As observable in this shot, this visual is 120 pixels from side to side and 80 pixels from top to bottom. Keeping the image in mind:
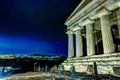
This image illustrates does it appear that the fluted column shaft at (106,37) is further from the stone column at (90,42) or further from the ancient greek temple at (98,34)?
the stone column at (90,42)

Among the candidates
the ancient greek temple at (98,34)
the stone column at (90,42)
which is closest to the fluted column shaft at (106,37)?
the ancient greek temple at (98,34)

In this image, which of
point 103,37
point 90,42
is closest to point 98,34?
point 90,42

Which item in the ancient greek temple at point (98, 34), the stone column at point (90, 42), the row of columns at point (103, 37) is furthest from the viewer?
the stone column at point (90, 42)

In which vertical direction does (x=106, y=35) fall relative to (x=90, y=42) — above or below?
above

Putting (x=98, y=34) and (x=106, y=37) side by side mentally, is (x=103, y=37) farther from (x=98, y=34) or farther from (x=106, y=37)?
(x=98, y=34)

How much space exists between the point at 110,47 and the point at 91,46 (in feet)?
15.1

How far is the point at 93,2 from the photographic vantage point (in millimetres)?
20750

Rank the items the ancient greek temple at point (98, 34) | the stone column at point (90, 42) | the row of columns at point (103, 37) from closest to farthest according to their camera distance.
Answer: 1. the ancient greek temple at point (98, 34)
2. the row of columns at point (103, 37)
3. the stone column at point (90, 42)

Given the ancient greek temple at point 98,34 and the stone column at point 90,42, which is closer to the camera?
the ancient greek temple at point 98,34

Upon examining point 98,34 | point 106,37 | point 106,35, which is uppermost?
point 98,34

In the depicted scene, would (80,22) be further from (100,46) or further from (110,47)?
(110,47)

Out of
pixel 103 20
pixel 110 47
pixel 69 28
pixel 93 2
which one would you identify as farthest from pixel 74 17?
pixel 110 47

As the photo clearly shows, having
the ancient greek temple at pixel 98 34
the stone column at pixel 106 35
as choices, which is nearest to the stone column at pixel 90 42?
the ancient greek temple at pixel 98 34

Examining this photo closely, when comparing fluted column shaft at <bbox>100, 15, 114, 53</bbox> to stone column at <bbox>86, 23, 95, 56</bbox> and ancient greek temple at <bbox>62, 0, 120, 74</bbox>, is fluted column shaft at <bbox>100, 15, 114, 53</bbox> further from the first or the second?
stone column at <bbox>86, 23, 95, 56</bbox>
